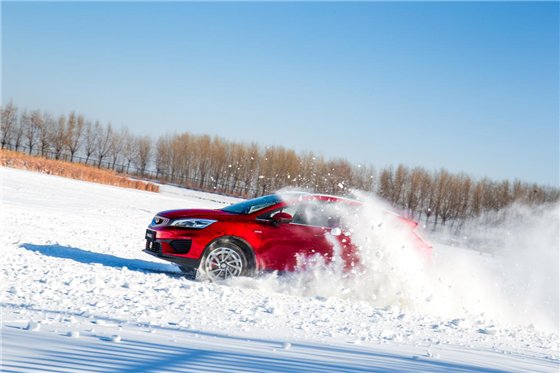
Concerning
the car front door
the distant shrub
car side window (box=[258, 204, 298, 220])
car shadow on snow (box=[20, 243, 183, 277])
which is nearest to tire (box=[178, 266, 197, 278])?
car shadow on snow (box=[20, 243, 183, 277])

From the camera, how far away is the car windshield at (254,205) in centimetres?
759

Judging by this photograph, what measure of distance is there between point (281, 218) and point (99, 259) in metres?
3.51

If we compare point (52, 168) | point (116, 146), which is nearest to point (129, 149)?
point (116, 146)

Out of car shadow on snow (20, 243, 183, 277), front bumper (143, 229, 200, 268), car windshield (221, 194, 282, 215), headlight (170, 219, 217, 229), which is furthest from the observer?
car shadow on snow (20, 243, 183, 277)

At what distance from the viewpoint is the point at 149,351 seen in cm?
364

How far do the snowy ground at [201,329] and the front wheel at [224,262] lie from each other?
0.25 meters

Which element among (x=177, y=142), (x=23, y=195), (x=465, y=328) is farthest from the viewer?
(x=177, y=142)

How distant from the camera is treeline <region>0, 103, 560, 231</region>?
214 feet

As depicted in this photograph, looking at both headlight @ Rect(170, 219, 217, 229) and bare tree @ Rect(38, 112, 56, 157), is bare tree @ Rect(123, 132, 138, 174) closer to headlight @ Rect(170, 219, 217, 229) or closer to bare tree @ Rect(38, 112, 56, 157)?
bare tree @ Rect(38, 112, 56, 157)

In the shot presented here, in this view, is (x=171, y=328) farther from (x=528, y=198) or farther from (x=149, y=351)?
(x=528, y=198)

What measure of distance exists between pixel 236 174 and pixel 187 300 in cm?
6269

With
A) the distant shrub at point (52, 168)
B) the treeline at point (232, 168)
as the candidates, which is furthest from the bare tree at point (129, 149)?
the distant shrub at point (52, 168)

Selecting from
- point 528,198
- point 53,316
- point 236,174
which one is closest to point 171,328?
point 53,316

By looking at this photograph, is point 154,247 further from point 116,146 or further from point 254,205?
point 116,146
